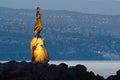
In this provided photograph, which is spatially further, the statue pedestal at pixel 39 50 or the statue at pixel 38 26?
the statue at pixel 38 26

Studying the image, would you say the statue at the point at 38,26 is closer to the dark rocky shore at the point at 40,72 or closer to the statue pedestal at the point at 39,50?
the statue pedestal at the point at 39,50

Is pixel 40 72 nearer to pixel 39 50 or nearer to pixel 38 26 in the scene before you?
pixel 39 50

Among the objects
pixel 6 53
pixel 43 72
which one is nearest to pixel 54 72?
pixel 43 72

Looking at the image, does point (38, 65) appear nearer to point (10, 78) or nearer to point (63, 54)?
point (10, 78)

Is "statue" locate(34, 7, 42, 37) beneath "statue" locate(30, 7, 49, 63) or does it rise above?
above

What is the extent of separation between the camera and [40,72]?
107ft

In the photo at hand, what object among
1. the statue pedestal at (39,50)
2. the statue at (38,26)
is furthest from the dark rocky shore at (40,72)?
the statue at (38,26)

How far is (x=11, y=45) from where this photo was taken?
615 feet

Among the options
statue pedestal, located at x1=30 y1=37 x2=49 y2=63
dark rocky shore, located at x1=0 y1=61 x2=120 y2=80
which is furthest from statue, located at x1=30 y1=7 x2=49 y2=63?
dark rocky shore, located at x1=0 y1=61 x2=120 y2=80

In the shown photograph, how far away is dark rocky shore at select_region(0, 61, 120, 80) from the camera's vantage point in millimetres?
32000

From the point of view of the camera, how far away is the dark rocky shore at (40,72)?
105 ft

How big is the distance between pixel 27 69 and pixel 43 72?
2.75ft

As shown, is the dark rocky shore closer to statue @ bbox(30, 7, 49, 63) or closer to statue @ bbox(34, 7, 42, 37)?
statue @ bbox(30, 7, 49, 63)

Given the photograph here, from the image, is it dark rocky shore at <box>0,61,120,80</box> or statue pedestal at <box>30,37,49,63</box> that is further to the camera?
statue pedestal at <box>30,37,49,63</box>
